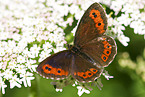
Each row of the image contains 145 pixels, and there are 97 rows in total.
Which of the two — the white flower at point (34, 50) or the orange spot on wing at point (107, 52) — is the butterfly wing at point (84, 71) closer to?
the orange spot on wing at point (107, 52)

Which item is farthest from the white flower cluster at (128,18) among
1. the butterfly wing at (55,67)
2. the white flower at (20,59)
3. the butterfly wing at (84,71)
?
the white flower at (20,59)

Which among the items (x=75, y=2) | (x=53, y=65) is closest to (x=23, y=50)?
(x=53, y=65)

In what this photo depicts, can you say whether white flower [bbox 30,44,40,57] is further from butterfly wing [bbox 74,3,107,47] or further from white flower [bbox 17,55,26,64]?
butterfly wing [bbox 74,3,107,47]

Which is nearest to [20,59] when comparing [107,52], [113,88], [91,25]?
[91,25]

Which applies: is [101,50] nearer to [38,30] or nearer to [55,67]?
[55,67]

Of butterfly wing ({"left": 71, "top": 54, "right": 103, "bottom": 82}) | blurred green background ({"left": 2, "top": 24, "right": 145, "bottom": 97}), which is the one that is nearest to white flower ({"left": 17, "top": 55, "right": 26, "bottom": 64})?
butterfly wing ({"left": 71, "top": 54, "right": 103, "bottom": 82})

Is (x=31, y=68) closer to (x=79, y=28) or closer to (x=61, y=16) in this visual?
(x=79, y=28)
